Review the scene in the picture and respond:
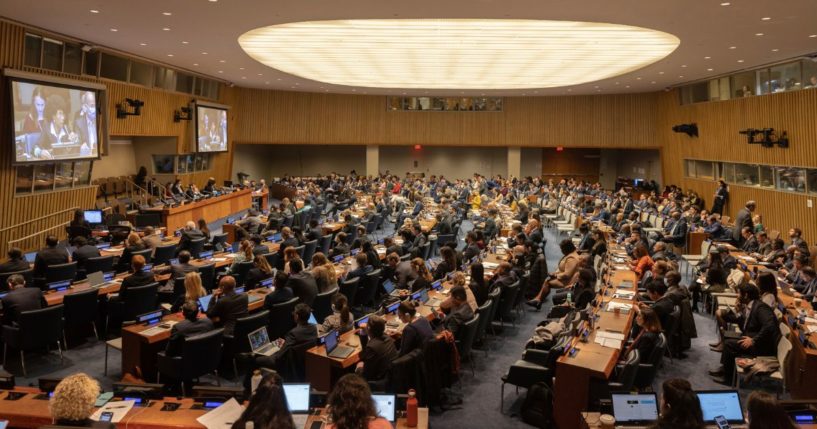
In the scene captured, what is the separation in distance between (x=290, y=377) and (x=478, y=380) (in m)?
2.51

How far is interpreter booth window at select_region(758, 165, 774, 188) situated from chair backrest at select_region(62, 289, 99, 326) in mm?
19012

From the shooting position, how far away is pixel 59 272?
9664 millimetres

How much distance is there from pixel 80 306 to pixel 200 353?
8.53ft

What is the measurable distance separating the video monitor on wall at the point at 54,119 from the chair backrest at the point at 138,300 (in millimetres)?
7194

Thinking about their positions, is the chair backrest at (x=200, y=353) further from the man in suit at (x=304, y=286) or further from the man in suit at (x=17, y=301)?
the man in suit at (x=17, y=301)

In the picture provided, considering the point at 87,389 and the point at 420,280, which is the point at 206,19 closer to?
the point at 420,280

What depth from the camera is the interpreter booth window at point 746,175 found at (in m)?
19.8

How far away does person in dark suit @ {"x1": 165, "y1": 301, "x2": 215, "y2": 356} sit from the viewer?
263 inches

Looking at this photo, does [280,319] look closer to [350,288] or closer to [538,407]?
[350,288]

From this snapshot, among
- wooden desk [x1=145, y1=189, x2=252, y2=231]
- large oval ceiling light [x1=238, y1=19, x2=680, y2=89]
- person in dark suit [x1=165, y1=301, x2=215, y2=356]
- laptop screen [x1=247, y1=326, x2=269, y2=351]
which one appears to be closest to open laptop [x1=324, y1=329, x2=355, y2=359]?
laptop screen [x1=247, y1=326, x2=269, y2=351]

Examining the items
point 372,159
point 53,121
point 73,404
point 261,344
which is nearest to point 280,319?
point 261,344

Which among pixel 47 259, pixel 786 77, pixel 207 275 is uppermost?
pixel 786 77

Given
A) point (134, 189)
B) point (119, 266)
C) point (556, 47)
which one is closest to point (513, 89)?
point (556, 47)

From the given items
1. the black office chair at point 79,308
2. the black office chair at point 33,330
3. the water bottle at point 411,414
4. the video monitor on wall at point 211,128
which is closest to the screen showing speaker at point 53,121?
the black office chair at point 79,308
